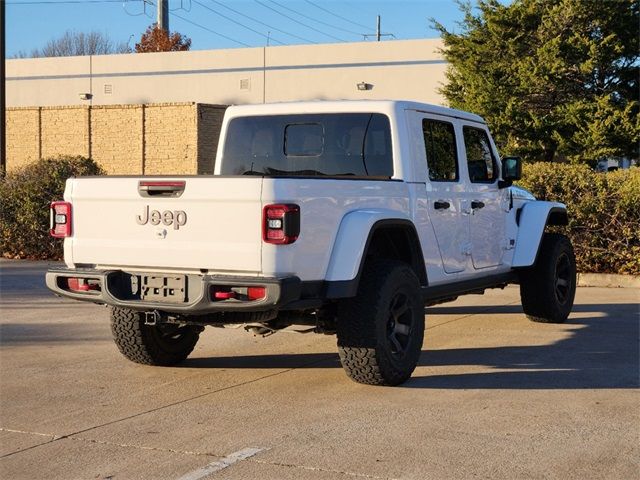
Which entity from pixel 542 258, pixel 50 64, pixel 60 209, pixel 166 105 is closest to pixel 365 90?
pixel 166 105

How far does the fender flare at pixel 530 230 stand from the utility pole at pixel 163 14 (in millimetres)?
54520

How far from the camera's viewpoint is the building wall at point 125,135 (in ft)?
98.5

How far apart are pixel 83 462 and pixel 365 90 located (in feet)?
102

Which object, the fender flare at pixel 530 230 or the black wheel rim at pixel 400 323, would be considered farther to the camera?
the fender flare at pixel 530 230

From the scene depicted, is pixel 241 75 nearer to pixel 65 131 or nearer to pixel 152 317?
pixel 65 131

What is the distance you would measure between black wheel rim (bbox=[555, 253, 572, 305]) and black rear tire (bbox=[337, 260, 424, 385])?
3.49m

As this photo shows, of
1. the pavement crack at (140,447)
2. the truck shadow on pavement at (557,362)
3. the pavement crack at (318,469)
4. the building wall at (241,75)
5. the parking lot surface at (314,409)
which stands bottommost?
the pavement crack at (140,447)

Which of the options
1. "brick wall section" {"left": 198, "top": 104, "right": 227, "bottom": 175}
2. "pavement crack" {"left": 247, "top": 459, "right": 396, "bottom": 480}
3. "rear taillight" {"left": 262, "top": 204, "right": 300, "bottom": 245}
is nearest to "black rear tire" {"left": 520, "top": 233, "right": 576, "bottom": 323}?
"rear taillight" {"left": 262, "top": 204, "right": 300, "bottom": 245}

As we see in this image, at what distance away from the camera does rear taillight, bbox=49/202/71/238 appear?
6941 mm

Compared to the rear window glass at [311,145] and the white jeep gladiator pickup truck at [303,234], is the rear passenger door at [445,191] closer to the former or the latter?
the white jeep gladiator pickup truck at [303,234]

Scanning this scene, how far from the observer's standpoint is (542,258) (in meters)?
9.76

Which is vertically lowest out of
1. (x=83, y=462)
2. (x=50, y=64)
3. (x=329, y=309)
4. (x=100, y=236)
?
(x=83, y=462)

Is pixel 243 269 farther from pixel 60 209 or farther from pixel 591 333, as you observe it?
pixel 591 333

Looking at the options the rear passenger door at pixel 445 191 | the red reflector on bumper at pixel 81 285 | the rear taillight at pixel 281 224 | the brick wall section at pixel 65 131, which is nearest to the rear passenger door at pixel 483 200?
the rear passenger door at pixel 445 191
